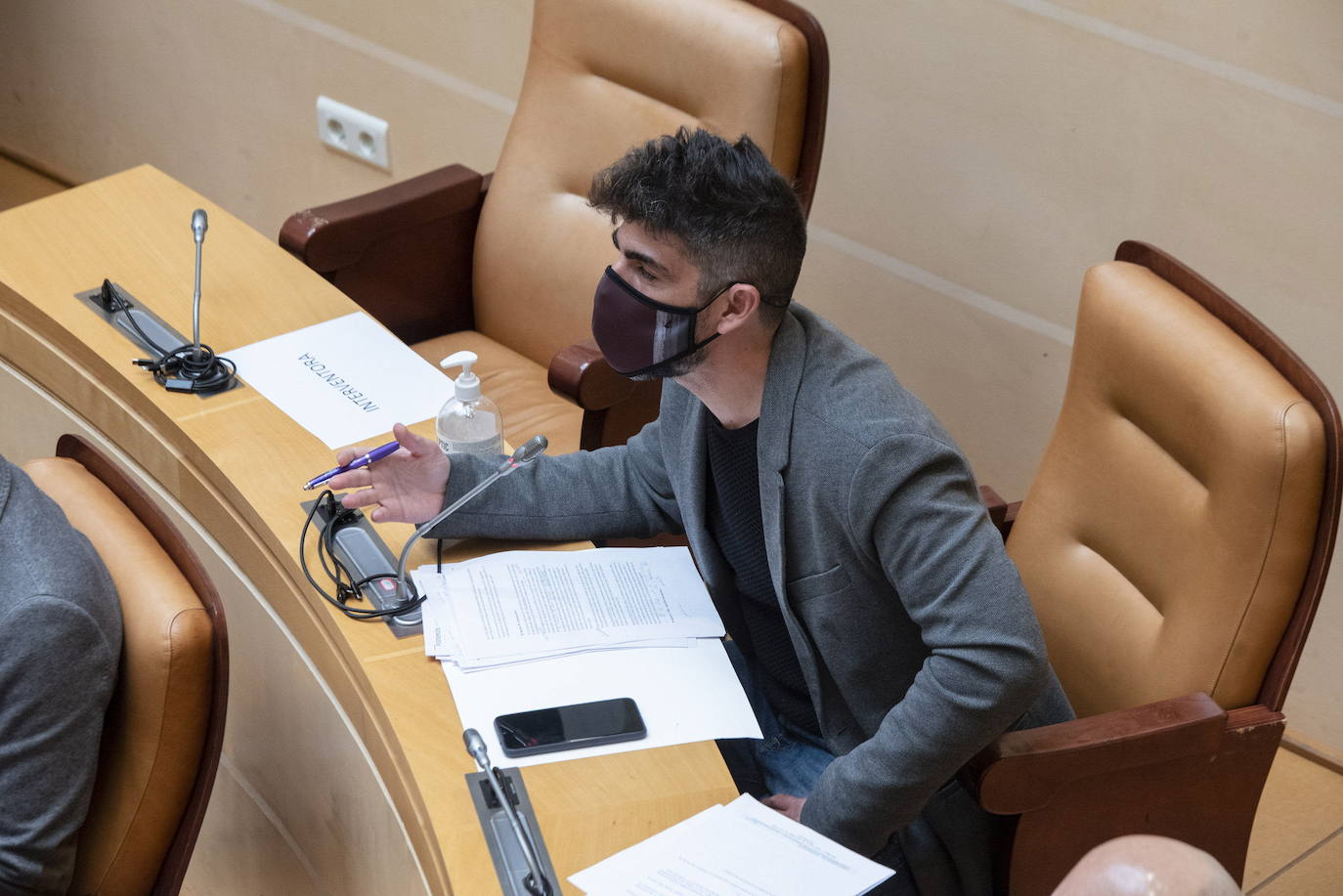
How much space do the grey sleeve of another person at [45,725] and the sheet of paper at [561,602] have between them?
13.8 inches

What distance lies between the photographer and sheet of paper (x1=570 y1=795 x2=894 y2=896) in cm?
130

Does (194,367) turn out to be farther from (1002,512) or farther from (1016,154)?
(1016,154)

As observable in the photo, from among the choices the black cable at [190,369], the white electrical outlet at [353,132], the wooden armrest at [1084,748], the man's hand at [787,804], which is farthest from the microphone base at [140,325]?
the white electrical outlet at [353,132]

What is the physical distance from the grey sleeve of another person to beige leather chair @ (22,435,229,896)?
0.04 metres

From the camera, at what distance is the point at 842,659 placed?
1626mm

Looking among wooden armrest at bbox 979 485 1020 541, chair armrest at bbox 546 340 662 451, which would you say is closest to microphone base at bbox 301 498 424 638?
chair armrest at bbox 546 340 662 451

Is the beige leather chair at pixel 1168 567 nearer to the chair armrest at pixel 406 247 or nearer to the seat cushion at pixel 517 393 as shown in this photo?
the seat cushion at pixel 517 393

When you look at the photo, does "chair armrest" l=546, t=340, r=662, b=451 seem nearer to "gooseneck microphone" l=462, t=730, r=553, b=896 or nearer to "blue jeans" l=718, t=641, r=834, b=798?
"blue jeans" l=718, t=641, r=834, b=798

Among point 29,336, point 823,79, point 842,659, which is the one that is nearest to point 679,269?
point 842,659

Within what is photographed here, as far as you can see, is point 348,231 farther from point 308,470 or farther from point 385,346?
point 308,470

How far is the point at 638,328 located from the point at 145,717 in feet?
2.21

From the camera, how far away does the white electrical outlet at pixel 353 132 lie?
3631 millimetres

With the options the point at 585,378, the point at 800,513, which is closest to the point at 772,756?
the point at 800,513

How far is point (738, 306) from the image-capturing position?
160 centimetres
